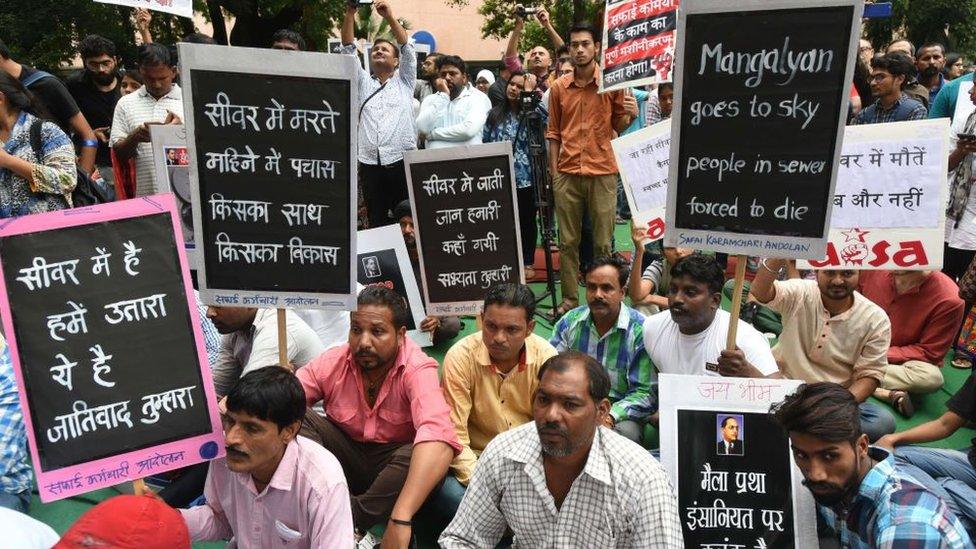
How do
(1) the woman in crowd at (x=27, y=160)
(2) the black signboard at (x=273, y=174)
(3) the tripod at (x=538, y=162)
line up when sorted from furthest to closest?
(3) the tripod at (x=538, y=162)
(1) the woman in crowd at (x=27, y=160)
(2) the black signboard at (x=273, y=174)

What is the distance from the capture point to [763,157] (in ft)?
10.3

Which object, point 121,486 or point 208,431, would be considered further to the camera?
point 121,486

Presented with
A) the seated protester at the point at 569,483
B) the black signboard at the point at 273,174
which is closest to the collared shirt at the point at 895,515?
the seated protester at the point at 569,483

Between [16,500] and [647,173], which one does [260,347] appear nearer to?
[16,500]

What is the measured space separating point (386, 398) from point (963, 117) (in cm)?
500

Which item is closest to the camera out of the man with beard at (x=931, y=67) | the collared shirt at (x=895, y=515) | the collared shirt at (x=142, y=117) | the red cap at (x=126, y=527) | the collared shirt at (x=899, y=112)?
the red cap at (x=126, y=527)

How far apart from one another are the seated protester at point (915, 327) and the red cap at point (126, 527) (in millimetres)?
4398

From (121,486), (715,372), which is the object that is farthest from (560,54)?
(121,486)

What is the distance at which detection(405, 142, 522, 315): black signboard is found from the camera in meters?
5.18

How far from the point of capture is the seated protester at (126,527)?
204cm

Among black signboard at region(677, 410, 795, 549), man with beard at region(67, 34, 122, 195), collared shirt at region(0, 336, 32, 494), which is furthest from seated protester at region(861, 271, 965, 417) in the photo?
man with beard at region(67, 34, 122, 195)

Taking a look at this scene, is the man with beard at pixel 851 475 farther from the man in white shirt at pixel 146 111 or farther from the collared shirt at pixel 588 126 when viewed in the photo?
the man in white shirt at pixel 146 111

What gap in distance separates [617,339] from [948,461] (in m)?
1.62

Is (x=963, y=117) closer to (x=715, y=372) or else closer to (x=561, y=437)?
(x=715, y=372)
